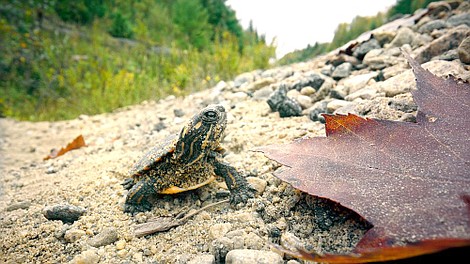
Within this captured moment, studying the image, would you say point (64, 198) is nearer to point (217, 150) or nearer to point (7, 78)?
point (217, 150)

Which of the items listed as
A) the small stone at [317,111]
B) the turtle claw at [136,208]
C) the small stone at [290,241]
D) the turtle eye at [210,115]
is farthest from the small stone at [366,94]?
the turtle claw at [136,208]

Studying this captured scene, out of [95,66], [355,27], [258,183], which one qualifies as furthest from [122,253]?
[95,66]

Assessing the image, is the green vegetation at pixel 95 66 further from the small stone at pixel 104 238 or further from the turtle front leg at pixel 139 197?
the small stone at pixel 104 238

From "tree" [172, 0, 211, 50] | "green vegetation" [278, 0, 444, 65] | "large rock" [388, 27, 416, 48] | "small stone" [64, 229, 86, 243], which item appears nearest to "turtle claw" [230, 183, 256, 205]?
"small stone" [64, 229, 86, 243]

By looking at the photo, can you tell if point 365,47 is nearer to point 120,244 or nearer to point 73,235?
point 120,244

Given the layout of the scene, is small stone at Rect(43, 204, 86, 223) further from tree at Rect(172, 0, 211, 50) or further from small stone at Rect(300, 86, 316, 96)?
tree at Rect(172, 0, 211, 50)
